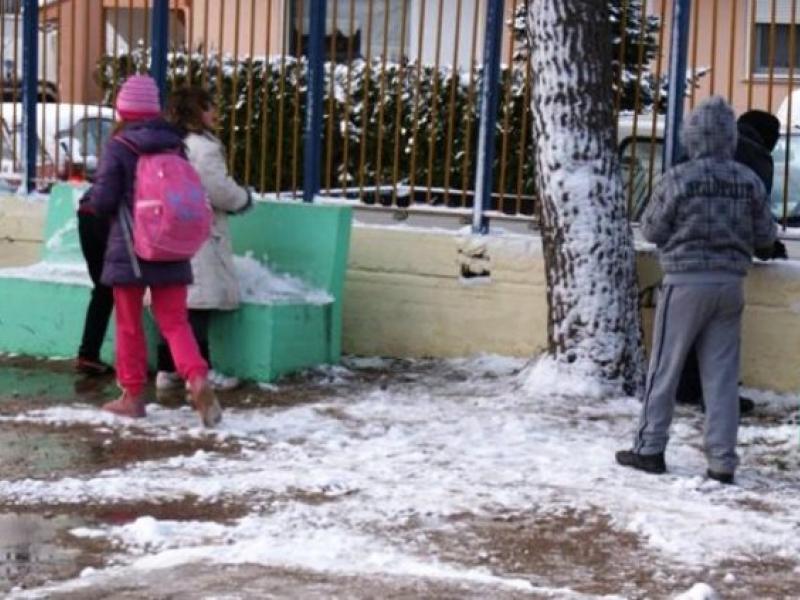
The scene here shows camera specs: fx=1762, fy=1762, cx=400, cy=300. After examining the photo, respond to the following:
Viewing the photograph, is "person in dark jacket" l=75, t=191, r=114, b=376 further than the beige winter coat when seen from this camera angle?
Yes

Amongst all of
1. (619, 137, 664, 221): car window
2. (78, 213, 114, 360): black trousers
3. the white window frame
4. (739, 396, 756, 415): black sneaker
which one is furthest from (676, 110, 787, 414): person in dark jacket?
(78, 213, 114, 360): black trousers

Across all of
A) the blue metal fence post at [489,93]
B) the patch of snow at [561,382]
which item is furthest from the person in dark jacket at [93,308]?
the patch of snow at [561,382]

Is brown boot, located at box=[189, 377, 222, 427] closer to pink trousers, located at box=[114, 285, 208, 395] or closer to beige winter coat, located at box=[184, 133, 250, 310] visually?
pink trousers, located at box=[114, 285, 208, 395]

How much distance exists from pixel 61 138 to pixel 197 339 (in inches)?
116

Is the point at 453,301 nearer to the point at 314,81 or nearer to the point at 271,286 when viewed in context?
the point at 271,286

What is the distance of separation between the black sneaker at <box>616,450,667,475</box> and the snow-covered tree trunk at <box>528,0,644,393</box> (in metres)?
1.57

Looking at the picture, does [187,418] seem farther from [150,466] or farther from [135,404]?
[150,466]

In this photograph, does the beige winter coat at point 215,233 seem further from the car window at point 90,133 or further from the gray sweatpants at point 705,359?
the gray sweatpants at point 705,359

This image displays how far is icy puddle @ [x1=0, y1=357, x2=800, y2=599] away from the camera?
6121mm

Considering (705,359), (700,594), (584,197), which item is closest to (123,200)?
(584,197)

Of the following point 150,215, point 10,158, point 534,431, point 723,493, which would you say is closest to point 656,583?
point 723,493

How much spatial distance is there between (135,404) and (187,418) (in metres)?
0.27

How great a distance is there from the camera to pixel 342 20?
11.4 meters

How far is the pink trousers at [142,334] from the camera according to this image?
8461mm
